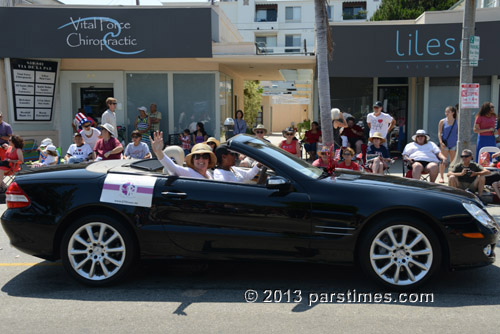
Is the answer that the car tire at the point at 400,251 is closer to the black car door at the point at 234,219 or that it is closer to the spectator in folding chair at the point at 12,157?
the black car door at the point at 234,219

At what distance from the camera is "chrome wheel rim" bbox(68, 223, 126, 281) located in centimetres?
480

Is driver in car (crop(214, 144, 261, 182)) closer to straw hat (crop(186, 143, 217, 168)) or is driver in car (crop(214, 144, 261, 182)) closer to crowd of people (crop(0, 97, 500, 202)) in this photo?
straw hat (crop(186, 143, 217, 168))

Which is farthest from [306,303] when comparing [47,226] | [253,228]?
[47,226]

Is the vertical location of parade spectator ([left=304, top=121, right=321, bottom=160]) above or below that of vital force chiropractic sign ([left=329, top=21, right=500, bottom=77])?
below

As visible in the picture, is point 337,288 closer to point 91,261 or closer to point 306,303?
point 306,303

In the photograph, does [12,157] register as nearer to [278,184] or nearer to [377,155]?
[377,155]

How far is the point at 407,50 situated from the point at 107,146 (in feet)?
29.2

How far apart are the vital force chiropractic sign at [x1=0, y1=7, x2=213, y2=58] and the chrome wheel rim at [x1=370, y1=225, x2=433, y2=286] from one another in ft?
35.9

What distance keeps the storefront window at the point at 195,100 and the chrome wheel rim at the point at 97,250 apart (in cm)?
1114

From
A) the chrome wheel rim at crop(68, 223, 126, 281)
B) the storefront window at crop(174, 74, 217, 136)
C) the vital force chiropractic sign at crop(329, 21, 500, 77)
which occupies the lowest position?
the chrome wheel rim at crop(68, 223, 126, 281)

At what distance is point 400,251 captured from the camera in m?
4.55

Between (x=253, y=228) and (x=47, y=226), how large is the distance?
6.48 feet

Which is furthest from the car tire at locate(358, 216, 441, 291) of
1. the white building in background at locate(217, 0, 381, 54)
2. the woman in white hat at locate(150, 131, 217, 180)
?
the white building in background at locate(217, 0, 381, 54)

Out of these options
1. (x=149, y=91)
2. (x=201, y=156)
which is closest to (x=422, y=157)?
(x=201, y=156)
